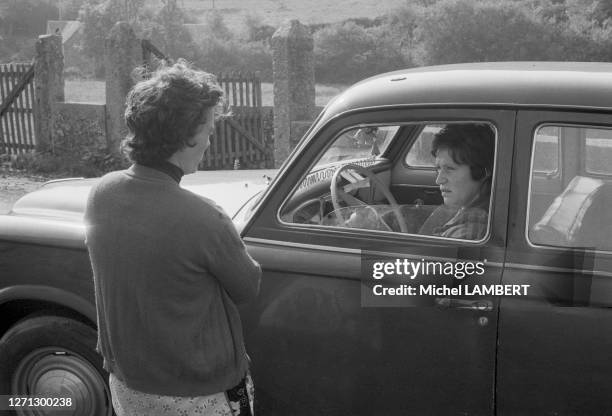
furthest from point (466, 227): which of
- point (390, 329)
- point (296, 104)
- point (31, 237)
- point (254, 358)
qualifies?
point (296, 104)

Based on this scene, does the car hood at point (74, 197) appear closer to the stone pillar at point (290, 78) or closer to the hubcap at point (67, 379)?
the hubcap at point (67, 379)

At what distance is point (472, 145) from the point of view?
3008mm

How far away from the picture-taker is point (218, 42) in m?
34.0

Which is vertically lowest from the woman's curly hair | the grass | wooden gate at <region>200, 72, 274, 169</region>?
the grass

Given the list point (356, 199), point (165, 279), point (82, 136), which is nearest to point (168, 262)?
point (165, 279)

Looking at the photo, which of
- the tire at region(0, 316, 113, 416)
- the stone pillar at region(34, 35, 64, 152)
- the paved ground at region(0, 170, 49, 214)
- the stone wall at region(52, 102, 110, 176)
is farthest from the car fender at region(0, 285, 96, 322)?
the stone pillar at region(34, 35, 64, 152)

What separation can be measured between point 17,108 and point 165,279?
10925 mm

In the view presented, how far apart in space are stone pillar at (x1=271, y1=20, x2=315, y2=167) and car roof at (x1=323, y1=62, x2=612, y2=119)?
646cm

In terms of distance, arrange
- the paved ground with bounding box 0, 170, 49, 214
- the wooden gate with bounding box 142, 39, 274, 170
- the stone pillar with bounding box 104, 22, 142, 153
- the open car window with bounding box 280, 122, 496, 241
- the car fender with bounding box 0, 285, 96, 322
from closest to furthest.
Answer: the open car window with bounding box 280, 122, 496, 241 → the car fender with bounding box 0, 285, 96, 322 → the paved ground with bounding box 0, 170, 49, 214 → the stone pillar with bounding box 104, 22, 142, 153 → the wooden gate with bounding box 142, 39, 274, 170

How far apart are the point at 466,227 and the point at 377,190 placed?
539 mm

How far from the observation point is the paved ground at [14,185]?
9.80m

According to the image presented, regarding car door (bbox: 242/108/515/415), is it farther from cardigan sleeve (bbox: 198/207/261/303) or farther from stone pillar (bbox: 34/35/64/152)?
stone pillar (bbox: 34/35/64/152)

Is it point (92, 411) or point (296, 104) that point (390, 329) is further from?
point (296, 104)

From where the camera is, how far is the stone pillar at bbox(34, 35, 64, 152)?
11648mm
